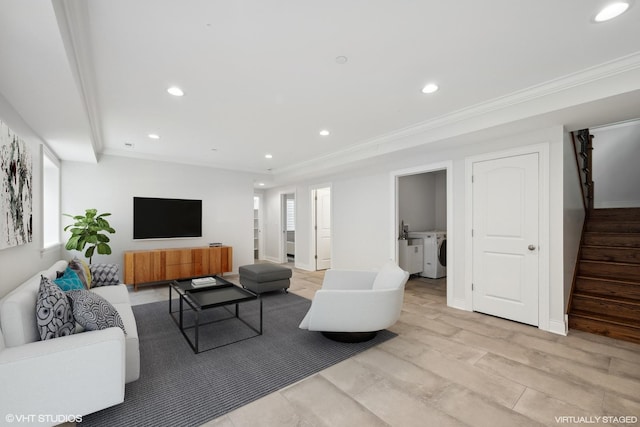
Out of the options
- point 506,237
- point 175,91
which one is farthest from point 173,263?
point 506,237

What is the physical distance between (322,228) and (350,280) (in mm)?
3647

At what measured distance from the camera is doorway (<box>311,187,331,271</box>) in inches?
265

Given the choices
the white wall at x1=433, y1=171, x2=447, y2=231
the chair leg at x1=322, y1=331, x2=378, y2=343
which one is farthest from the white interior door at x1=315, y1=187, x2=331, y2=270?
the chair leg at x1=322, y1=331, x2=378, y2=343

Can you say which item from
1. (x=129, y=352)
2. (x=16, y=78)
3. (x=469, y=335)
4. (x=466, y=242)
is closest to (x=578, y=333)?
(x=469, y=335)

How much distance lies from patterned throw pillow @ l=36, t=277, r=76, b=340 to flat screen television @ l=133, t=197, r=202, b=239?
11.7ft

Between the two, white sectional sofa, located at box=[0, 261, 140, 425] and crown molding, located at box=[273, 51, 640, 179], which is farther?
crown molding, located at box=[273, 51, 640, 179]

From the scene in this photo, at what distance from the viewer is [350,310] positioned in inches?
101

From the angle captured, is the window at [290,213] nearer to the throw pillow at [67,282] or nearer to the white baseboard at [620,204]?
the throw pillow at [67,282]

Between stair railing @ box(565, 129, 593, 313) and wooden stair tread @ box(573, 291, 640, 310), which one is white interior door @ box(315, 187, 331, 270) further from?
wooden stair tread @ box(573, 291, 640, 310)

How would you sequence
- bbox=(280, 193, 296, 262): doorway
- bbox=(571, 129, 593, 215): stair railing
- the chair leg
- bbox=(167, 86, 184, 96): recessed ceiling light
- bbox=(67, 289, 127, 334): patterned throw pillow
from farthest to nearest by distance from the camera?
bbox=(280, 193, 296, 262): doorway → bbox=(571, 129, 593, 215): stair railing → the chair leg → bbox=(167, 86, 184, 96): recessed ceiling light → bbox=(67, 289, 127, 334): patterned throw pillow

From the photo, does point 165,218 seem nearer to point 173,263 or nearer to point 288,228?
point 173,263

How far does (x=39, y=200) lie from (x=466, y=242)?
529 cm

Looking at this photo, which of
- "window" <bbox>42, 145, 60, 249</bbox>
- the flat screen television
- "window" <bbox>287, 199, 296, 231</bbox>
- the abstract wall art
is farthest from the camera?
"window" <bbox>287, 199, 296, 231</bbox>

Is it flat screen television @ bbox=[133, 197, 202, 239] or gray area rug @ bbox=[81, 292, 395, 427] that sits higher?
flat screen television @ bbox=[133, 197, 202, 239]
